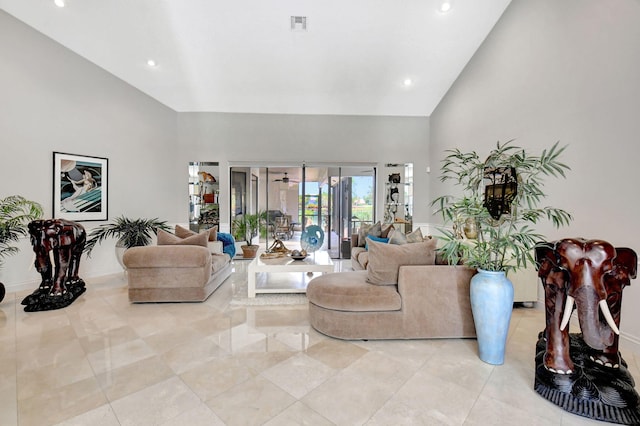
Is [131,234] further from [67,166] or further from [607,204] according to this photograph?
[607,204]

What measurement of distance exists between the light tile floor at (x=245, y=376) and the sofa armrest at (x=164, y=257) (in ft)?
1.93

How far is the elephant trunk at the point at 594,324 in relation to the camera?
4.99 feet

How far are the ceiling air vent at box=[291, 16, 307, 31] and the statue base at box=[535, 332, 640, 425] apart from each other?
4589mm

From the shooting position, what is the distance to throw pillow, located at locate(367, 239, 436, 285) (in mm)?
2408

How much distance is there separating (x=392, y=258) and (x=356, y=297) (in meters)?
0.46

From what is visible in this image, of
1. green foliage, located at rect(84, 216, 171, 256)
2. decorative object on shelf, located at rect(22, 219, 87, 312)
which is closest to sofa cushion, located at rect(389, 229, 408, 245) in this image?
green foliage, located at rect(84, 216, 171, 256)

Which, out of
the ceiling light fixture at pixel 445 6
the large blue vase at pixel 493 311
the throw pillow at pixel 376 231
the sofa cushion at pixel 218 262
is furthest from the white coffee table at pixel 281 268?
the ceiling light fixture at pixel 445 6

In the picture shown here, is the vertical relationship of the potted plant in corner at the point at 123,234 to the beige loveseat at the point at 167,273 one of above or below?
above

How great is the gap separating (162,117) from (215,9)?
2.65 meters

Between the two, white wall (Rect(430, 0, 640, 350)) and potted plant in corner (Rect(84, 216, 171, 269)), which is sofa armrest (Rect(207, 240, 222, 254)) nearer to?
potted plant in corner (Rect(84, 216, 171, 269))

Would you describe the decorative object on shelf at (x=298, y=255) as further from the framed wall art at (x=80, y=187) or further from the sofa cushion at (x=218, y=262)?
the framed wall art at (x=80, y=187)

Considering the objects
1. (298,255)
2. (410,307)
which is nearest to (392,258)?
(410,307)

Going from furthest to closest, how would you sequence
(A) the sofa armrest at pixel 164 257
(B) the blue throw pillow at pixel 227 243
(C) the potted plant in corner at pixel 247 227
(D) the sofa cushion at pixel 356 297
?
(C) the potted plant in corner at pixel 247 227, (B) the blue throw pillow at pixel 227 243, (A) the sofa armrest at pixel 164 257, (D) the sofa cushion at pixel 356 297

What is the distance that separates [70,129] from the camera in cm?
413
